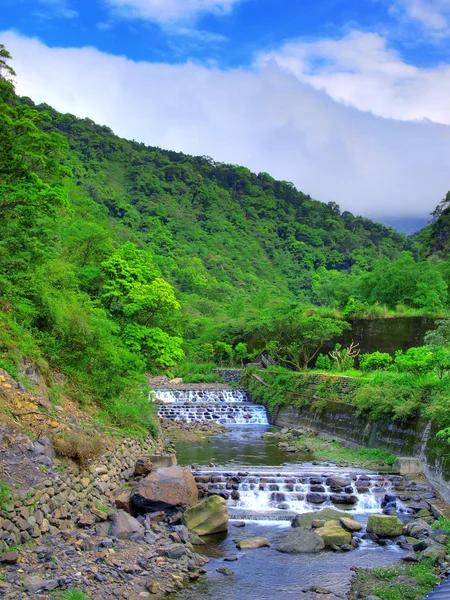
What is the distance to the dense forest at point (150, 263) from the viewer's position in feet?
42.2

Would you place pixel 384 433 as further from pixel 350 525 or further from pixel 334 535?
pixel 334 535

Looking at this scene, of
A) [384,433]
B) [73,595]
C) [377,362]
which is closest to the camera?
[73,595]

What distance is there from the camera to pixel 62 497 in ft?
27.3

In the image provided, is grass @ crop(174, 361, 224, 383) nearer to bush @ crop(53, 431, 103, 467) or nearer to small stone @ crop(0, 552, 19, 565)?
bush @ crop(53, 431, 103, 467)

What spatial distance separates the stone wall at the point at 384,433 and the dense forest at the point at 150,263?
20.4ft

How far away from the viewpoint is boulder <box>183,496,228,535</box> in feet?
32.2

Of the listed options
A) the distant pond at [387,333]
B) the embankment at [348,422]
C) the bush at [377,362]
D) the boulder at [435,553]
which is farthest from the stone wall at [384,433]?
the distant pond at [387,333]

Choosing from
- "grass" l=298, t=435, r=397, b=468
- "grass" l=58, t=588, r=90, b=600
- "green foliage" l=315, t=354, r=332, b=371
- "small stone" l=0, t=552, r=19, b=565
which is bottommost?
"grass" l=298, t=435, r=397, b=468

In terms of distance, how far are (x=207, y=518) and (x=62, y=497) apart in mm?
3039

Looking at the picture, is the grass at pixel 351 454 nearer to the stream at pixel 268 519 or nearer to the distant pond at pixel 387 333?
the stream at pixel 268 519

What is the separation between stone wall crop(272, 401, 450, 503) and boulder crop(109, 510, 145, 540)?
23.5ft

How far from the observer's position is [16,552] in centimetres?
667

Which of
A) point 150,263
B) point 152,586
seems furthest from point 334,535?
point 150,263

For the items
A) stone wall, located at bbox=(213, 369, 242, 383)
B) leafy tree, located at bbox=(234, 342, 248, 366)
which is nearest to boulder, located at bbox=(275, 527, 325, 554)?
stone wall, located at bbox=(213, 369, 242, 383)
